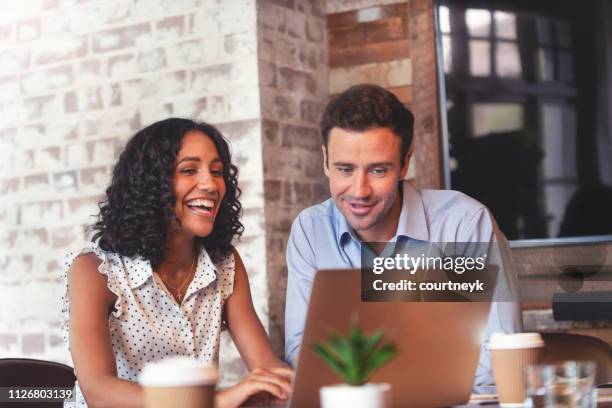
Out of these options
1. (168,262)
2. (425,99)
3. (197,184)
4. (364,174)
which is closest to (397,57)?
(425,99)

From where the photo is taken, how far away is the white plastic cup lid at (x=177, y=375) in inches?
48.5

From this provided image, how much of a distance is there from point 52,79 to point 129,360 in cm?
179

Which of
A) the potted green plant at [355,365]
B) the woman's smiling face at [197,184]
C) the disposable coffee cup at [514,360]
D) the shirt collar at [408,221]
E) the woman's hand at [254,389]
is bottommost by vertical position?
the woman's hand at [254,389]

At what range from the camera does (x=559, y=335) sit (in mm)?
Result: 2152

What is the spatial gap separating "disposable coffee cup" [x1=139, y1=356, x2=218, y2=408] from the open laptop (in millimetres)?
139

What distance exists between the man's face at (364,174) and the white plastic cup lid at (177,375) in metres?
1.19

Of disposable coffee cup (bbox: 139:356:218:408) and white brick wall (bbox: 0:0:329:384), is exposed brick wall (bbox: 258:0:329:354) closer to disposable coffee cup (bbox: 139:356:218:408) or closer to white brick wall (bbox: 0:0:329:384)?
white brick wall (bbox: 0:0:329:384)

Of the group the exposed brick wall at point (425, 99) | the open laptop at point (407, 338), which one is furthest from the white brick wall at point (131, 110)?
the open laptop at point (407, 338)

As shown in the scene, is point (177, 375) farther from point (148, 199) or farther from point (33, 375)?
point (148, 199)

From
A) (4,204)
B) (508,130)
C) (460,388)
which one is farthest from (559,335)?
(4,204)

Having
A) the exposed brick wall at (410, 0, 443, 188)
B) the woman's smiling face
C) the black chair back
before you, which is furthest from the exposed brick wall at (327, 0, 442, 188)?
the black chair back

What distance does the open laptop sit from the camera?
4.26ft

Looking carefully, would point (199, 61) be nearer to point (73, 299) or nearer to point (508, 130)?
point (508, 130)

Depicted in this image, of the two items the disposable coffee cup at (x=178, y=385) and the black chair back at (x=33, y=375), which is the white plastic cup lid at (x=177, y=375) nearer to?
the disposable coffee cup at (x=178, y=385)
